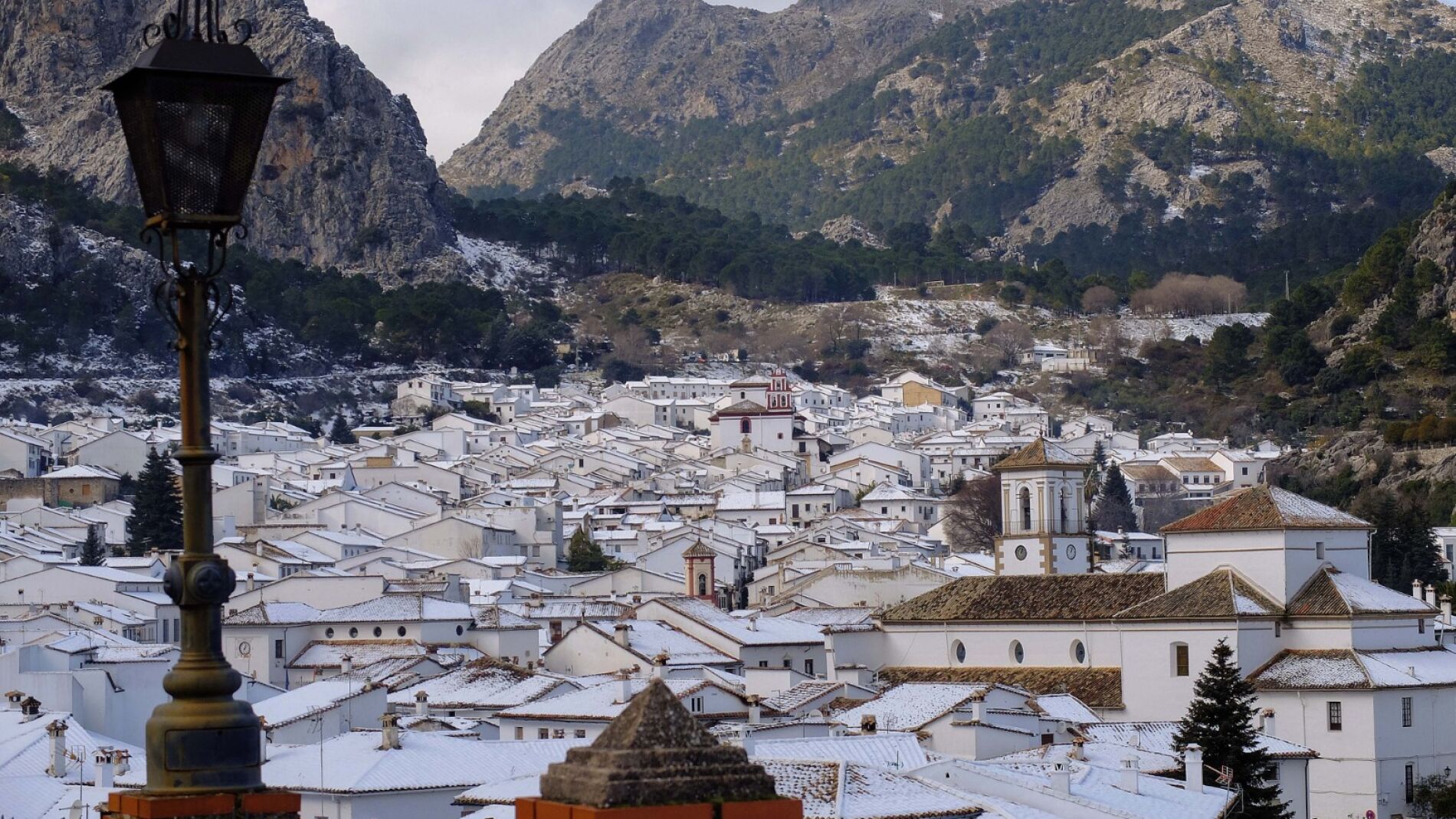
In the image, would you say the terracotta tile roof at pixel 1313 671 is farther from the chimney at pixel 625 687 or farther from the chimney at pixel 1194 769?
the chimney at pixel 1194 769

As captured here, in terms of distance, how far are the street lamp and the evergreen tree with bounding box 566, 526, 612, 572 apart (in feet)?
243

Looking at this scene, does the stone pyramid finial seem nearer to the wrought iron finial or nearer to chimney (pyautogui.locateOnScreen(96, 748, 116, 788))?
the wrought iron finial

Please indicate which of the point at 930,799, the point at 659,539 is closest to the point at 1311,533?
the point at 930,799

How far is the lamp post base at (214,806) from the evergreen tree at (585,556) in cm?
7449

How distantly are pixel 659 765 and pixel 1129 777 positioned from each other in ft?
78.4

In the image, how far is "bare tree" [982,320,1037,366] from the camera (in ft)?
541

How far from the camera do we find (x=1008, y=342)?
166m

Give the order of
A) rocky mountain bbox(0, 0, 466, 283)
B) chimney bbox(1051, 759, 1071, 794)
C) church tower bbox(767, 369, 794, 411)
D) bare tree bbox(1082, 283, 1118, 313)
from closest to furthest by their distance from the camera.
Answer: chimney bbox(1051, 759, 1071, 794) < church tower bbox(767, 369, 794, 411) < rocky mountain bbox(0, 0, 466, 283) < bare tree bbox(1082, 283, 1118, 313)

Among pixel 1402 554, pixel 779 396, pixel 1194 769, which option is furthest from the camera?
pixel 779 396

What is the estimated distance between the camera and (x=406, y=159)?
165125 mm

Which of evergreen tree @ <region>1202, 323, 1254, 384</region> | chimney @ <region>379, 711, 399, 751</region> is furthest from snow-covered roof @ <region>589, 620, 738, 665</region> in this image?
evergreen tree @ <region>1202, 323, 1254, 384</region>

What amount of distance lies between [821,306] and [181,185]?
541 feet

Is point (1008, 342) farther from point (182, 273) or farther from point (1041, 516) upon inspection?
point (182, 273)

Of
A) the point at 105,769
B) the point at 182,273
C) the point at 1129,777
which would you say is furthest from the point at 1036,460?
the point at 182,273
